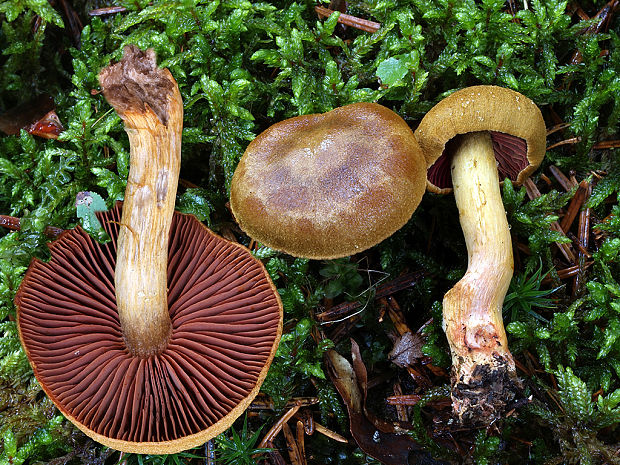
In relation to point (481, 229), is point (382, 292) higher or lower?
lower

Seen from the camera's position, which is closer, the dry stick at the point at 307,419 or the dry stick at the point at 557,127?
the dry stick at the point at 307,419

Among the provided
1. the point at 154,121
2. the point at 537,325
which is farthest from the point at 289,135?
the point at 537,325

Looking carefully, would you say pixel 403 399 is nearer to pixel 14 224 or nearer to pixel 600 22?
pixel 14 224

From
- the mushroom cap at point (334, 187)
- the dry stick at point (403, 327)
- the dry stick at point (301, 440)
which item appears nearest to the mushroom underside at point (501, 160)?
the mushroom cap at point (334, 187)

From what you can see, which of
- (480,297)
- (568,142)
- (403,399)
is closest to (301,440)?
(403,399)

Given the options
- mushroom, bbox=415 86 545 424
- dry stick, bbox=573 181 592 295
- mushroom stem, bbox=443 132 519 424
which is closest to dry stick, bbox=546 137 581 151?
dry stick, bbox=573 181 592 295

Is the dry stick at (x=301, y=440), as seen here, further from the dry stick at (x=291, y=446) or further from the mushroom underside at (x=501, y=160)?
the mushroom underside at (x=501, y=160)

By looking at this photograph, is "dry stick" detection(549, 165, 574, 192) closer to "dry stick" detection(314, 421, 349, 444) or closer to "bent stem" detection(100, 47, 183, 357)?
"dry stick" detection(314, 421, 349, 444)
